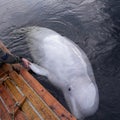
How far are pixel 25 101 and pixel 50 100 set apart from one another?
0.67 meters

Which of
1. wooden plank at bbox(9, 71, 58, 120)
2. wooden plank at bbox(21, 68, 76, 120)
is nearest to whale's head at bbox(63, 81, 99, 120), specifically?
wooden plank at bbox(21, 68, 76, 120)

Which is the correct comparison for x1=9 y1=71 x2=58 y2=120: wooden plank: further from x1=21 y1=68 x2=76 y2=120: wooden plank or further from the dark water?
the dark water

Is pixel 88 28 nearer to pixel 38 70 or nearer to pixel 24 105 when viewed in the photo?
pixel 38 70

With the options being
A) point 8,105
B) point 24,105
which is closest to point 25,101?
point 24,105

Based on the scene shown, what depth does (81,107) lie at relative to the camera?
19.0 ft

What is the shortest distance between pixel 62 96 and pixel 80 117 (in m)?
1.13

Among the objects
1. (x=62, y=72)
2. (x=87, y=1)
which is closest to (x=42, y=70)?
(x=62, y=72)

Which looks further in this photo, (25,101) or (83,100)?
(83,100)

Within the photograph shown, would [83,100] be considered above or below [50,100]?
below

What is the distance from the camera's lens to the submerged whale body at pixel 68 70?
587cm

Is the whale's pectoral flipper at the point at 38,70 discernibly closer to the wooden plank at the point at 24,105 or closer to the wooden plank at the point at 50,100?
the wooden plank at the point at 50,100

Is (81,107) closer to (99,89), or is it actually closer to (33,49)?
(99,89)

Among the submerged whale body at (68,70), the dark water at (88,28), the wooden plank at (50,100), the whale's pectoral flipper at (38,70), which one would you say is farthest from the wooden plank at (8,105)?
the dark water at (88,28)

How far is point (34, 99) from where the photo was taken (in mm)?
5469
